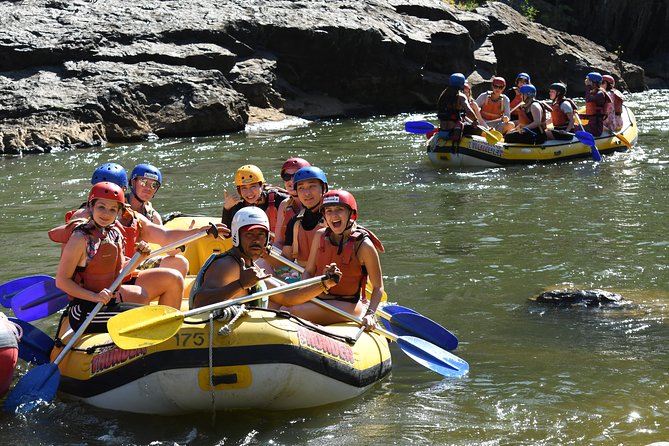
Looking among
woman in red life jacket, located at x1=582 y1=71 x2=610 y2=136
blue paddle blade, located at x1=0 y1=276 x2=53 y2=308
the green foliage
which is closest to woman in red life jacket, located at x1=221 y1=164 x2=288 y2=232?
blue paddle blade, located at x1=0 y1=276 x2=53 y2=308

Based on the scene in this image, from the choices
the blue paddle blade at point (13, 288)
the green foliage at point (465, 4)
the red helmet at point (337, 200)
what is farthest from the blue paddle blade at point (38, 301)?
the green foliage at point (465, 4)

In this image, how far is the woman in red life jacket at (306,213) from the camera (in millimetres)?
6672

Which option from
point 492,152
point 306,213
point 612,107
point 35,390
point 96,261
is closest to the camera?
point 35,390

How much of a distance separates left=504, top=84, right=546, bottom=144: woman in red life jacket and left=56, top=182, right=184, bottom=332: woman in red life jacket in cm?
986

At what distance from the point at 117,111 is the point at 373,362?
45.1 ft

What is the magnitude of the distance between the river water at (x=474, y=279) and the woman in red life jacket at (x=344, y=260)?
1.78 feet

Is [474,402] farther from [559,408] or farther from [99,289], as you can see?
[99,289]

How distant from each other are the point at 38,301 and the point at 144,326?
5.84ft

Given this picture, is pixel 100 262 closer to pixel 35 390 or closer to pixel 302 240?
pixel 35 390

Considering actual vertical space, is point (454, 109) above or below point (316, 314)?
above

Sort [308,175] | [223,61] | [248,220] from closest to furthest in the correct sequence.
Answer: [248,220]
[308,175]
[223,61]

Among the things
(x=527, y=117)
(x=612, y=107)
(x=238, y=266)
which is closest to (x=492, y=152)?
(x=527, y=117)

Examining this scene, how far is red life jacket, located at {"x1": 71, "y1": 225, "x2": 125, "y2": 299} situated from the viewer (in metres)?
5.70

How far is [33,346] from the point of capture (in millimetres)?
6059
